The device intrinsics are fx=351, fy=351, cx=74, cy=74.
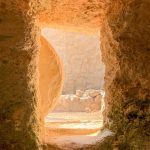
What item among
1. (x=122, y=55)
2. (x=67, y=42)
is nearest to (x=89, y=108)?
(x=67, y=42)

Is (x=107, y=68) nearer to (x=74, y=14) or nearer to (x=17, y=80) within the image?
(x=74, y=14)

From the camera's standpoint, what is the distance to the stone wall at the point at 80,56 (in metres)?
8.25

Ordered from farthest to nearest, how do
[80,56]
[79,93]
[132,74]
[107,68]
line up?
1. [80,56]
2. [79,93]
3. [107,68]
4. [132,74]

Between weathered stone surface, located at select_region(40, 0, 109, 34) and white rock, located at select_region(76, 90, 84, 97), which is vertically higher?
weathered stone surface, located at select_region(40, 0, 109, 34)

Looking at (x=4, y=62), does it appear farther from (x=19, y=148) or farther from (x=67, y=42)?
(x=67, y=42)

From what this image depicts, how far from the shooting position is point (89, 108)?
6.74m

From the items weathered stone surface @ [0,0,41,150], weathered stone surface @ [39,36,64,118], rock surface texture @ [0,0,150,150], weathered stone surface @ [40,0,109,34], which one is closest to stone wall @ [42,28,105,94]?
weathered stone surface @ [39,36,64,118]

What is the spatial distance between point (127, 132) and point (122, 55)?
460 millimetres

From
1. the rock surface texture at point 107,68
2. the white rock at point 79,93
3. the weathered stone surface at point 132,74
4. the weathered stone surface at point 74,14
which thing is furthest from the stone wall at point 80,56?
the weathered stone surface at point 132,74

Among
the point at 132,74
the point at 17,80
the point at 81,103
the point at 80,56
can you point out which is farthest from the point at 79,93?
the point at 17,80

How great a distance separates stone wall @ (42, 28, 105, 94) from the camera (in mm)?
8250

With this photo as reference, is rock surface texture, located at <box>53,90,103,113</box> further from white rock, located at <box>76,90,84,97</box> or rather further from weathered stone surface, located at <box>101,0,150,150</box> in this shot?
weathered stone surface, located at <box>101,0,150,150</box>

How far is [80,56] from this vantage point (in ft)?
27.3

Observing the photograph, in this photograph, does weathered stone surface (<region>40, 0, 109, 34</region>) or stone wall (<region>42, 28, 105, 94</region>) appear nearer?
weathered stone surface (<region>40, 0, 109, 34</region>)
